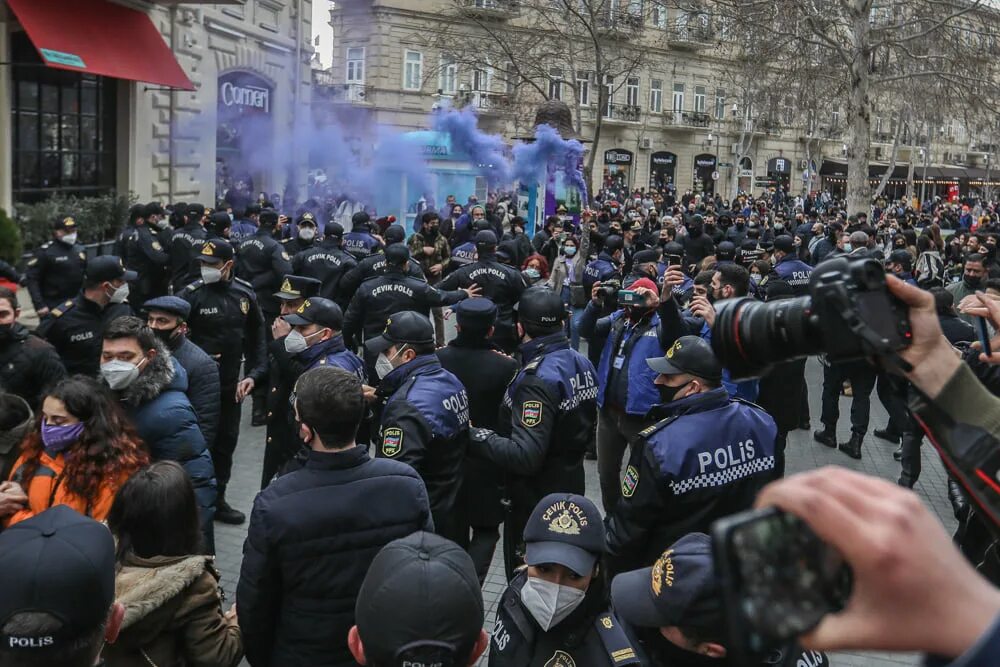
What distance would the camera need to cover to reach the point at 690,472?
3.69 metres

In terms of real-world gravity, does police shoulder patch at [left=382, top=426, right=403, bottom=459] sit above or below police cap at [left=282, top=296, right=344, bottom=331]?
below

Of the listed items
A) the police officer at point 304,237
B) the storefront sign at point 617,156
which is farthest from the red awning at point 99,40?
the storefront sign at point 617,156

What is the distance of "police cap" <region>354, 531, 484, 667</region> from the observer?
7.14 ft

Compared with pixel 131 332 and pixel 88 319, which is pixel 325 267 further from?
pixel 131 332

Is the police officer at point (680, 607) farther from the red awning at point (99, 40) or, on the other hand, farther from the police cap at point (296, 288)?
the red awning at point (99, 40)

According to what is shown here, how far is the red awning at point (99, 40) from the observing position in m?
12.9

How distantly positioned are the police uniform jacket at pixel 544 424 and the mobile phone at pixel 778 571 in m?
3.51

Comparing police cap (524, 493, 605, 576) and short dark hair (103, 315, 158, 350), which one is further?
short dark hair (103, 315, 158, 350)

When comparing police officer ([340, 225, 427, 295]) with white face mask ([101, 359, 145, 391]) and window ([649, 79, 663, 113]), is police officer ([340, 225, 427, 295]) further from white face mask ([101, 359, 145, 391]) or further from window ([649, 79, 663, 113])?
window ([649, 79, 663, 113])

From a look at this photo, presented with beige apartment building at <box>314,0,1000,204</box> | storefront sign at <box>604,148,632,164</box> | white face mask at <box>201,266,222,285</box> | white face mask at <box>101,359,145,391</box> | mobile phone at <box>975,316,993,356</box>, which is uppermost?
beige apartment building at <box>314,0,1000,204</box>

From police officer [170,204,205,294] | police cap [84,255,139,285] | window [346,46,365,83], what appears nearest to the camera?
police cap [84,255,139,285]

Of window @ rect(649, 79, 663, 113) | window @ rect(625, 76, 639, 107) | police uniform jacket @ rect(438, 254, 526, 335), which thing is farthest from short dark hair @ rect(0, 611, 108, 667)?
window @ rect(649, 79, 663, 113)

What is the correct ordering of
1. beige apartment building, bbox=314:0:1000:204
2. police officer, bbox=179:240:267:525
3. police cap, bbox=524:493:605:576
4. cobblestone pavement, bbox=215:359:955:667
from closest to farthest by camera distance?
police cap, bbox=524:493:605:576, cobblestone pavement, bbox=215:359:955:667, police officer, bbox=179:240:267:525, beige apartment building, bbox=314:0:1000:204

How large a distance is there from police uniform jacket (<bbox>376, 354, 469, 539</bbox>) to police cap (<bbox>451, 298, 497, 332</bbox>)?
488 mm
